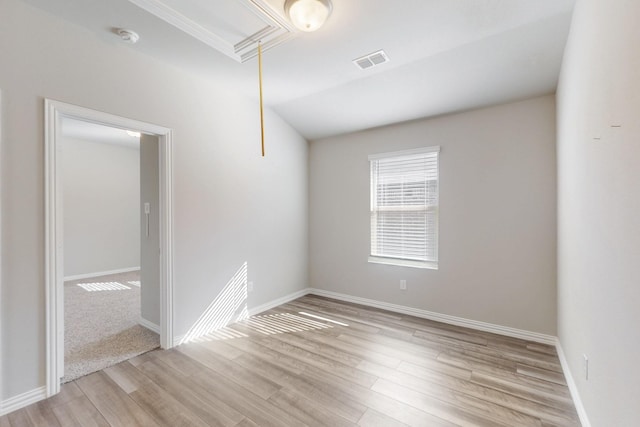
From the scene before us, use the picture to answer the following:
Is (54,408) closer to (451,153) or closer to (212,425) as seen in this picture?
(212,425)

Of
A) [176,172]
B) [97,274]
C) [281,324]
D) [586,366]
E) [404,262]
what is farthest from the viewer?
[97,274]

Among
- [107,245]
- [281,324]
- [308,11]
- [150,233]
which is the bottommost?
[281,324]

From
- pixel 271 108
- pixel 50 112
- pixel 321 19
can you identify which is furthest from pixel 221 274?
pixel 321 19

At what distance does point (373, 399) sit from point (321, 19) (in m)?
2.71

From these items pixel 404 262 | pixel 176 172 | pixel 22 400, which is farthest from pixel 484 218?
pixel 22 400

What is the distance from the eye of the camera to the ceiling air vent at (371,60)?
2.51m

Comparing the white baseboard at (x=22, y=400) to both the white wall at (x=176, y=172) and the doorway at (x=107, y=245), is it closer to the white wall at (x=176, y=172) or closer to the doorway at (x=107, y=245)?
the white wall at (x=176, y=172)

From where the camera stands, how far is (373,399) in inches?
77.7

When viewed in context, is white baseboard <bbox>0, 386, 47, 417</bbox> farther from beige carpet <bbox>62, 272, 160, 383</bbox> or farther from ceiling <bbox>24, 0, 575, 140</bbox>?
ceiling <bbox>24, 0, 575, 140</bbox>

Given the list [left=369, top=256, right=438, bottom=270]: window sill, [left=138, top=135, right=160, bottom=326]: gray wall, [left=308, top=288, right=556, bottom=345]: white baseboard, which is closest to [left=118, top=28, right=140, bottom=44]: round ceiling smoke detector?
[left=138, top=135, right=160, bottom=326]: gray wall

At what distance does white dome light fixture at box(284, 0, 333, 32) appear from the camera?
1.80 metres

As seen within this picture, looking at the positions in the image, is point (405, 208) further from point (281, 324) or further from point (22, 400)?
point (22, 400)

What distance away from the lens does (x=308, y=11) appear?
1.83m

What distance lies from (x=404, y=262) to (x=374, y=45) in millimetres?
2569
